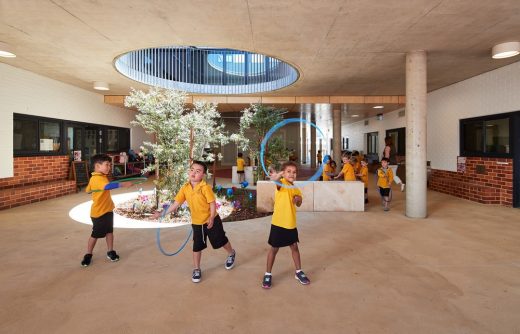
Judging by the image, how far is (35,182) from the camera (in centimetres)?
884

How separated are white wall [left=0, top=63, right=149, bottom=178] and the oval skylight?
2.65m

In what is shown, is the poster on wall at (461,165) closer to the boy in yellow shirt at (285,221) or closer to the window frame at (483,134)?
the window frame at (483,134)

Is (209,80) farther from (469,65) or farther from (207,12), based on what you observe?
(469,65)

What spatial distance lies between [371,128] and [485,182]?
11143 millimetres

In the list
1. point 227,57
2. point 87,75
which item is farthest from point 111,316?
point 227,57

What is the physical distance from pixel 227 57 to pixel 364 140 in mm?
12461

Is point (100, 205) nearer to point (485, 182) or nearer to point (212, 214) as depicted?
point (212, 214)

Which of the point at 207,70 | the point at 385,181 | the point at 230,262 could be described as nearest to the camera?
the point at 230,262

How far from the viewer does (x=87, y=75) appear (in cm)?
880

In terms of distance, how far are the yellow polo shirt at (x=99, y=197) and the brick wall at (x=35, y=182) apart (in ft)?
17.3

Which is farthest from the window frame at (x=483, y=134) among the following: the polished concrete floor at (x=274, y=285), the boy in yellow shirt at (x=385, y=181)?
the boy in yellow shirt at (x=385, y=181)

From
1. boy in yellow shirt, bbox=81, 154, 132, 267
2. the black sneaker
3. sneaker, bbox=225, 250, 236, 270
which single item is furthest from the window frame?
the black sneaker

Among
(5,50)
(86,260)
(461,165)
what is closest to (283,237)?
(86,260)

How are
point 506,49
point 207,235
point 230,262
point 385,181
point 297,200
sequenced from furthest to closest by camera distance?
1. point 385,181
2. point 506,49
3. point 230,262
4. point 207,235
5. point 297,200
